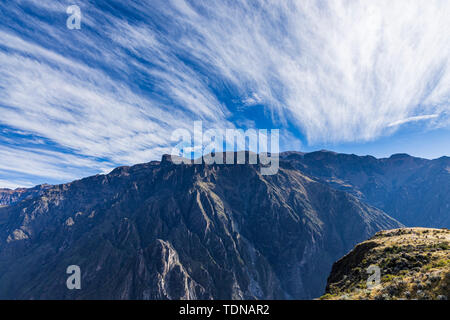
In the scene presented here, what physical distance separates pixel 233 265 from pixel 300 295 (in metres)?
68.2

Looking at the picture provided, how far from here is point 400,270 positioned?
22.9 meters

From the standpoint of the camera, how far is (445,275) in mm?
16469

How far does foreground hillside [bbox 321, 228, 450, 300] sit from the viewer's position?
53.6 feet

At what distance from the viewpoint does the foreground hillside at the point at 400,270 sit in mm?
16344

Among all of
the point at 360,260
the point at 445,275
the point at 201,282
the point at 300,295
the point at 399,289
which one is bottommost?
the point at 300,295
